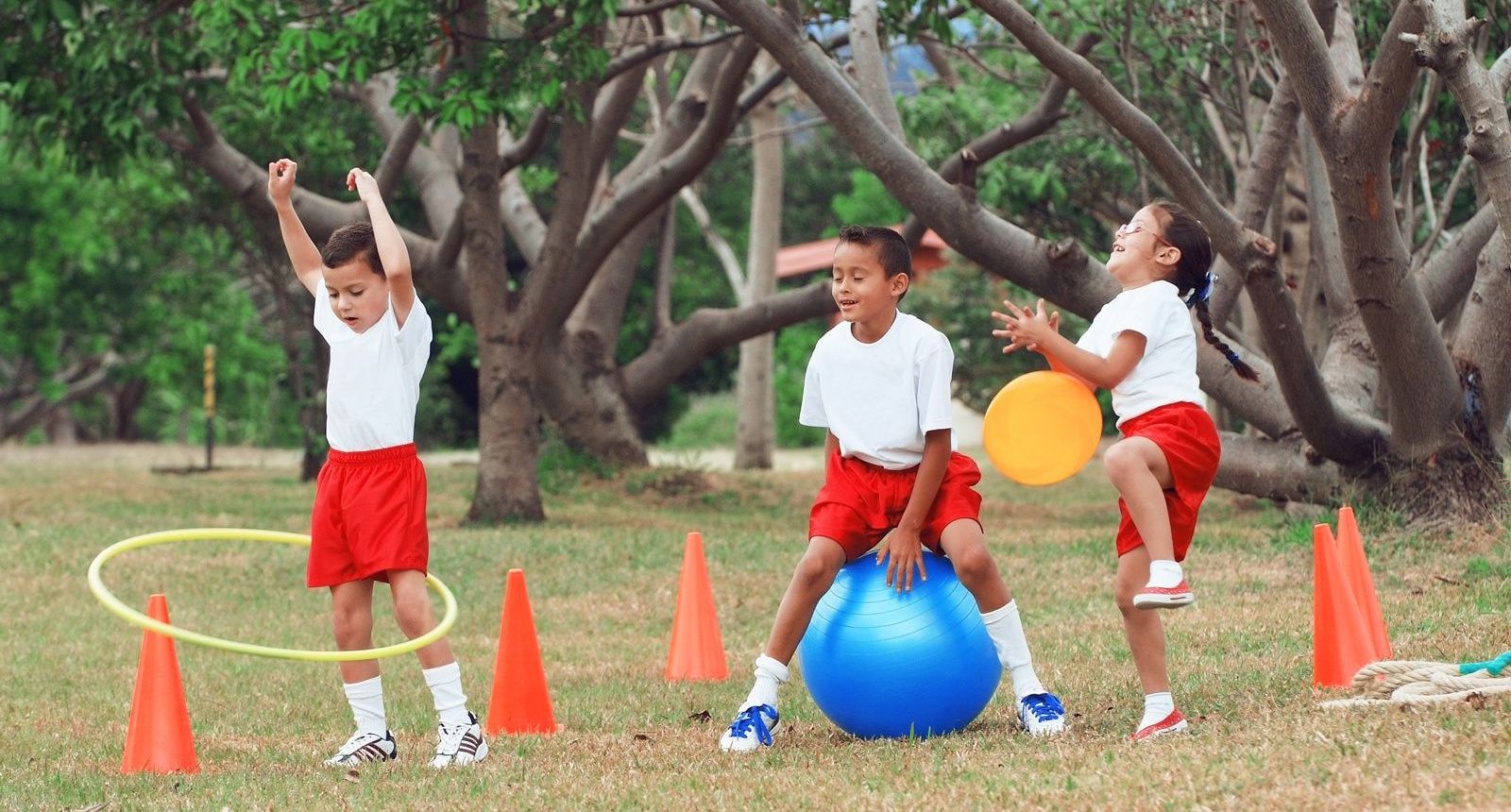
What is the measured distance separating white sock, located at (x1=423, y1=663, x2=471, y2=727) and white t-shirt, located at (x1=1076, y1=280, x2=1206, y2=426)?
227cm

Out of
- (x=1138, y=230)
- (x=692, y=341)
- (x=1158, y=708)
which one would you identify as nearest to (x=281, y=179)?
(x=1138, y=230)

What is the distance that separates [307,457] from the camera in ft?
66.3

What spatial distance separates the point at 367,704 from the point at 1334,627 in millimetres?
3456

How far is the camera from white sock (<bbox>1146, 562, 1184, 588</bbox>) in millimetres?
5121

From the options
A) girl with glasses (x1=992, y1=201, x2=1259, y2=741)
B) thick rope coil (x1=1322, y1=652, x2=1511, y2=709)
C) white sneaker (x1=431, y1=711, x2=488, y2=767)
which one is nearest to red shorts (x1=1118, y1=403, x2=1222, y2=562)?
girl with glasses (x1=992, y1=201, x2=1259, y2=741)

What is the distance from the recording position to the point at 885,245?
5.63 metres

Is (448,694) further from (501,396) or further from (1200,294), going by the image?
(501,396)

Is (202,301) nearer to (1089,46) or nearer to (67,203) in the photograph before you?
(67,203)

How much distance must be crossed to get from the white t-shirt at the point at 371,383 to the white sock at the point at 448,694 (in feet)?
2.47

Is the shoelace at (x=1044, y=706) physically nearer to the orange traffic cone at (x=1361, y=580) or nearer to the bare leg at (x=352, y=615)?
the orange traffic cone at (x=1361, y=580)

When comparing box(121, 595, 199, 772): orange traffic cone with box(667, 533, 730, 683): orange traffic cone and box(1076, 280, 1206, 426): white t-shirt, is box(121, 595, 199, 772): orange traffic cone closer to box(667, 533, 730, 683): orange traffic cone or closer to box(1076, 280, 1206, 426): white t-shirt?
box(667, 533, 730, 683): orange traffic cone

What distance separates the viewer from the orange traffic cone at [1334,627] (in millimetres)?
6273

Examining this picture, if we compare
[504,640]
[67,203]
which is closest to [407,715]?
[504,640]

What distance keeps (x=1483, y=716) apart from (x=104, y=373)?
30.9 metres
